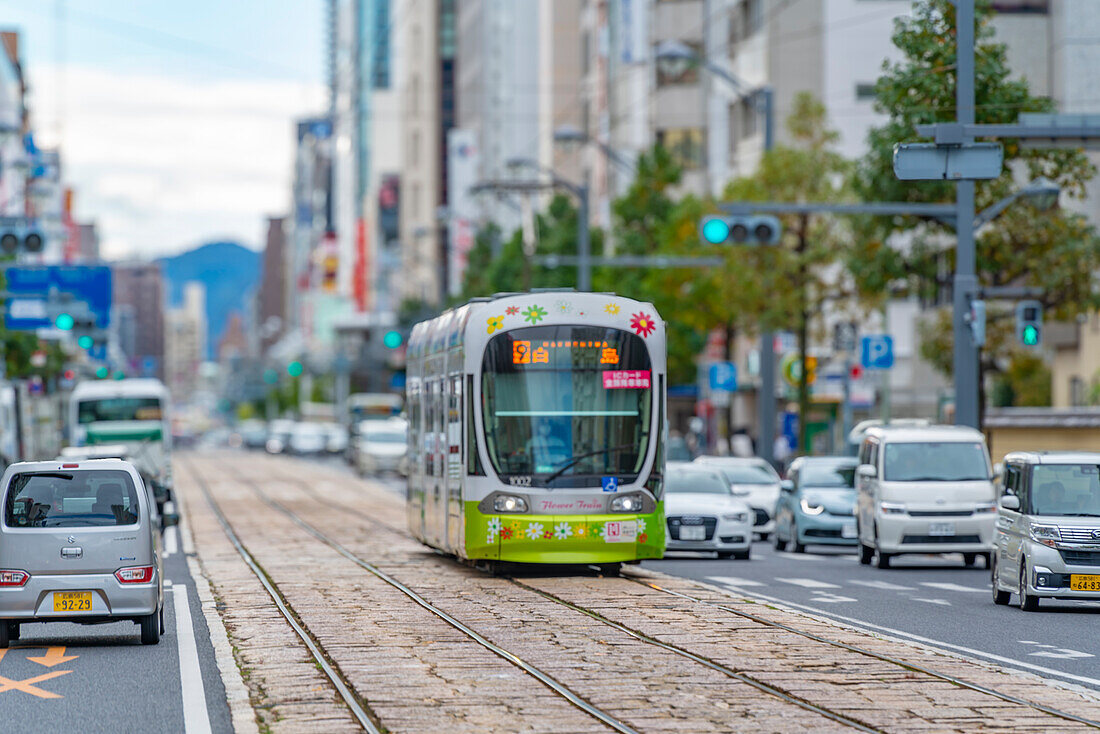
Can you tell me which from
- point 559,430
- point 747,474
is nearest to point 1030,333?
point 747,474

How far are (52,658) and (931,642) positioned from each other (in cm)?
719

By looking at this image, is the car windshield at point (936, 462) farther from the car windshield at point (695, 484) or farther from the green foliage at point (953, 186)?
the green foliage at point (953, 186)

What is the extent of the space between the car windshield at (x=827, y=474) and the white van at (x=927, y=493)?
408cm

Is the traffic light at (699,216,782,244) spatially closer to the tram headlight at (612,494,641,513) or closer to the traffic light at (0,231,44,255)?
the tram headlight at (612,494,641,513)

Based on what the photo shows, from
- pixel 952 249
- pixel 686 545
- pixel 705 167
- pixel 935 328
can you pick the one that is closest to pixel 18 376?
pixel 705 167

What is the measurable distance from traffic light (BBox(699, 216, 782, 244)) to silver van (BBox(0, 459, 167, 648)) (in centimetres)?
1598

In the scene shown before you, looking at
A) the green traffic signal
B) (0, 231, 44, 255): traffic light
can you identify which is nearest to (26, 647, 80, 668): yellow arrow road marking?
the green traffic signal

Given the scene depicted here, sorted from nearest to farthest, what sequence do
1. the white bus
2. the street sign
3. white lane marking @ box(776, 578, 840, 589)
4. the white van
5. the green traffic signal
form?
white lane marking @ box(776, 578, 840, 589) → the street sign → the white van → the green traffic signal → the white bus

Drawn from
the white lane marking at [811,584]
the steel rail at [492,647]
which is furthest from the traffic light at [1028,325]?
the steel rail at [492,647]

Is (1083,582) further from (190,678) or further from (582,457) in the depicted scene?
(190,678)

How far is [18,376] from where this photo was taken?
7400 cm

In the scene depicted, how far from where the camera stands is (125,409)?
49.8 metres

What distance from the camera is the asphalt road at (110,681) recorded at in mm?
11453

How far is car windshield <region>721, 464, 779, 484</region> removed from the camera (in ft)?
117
